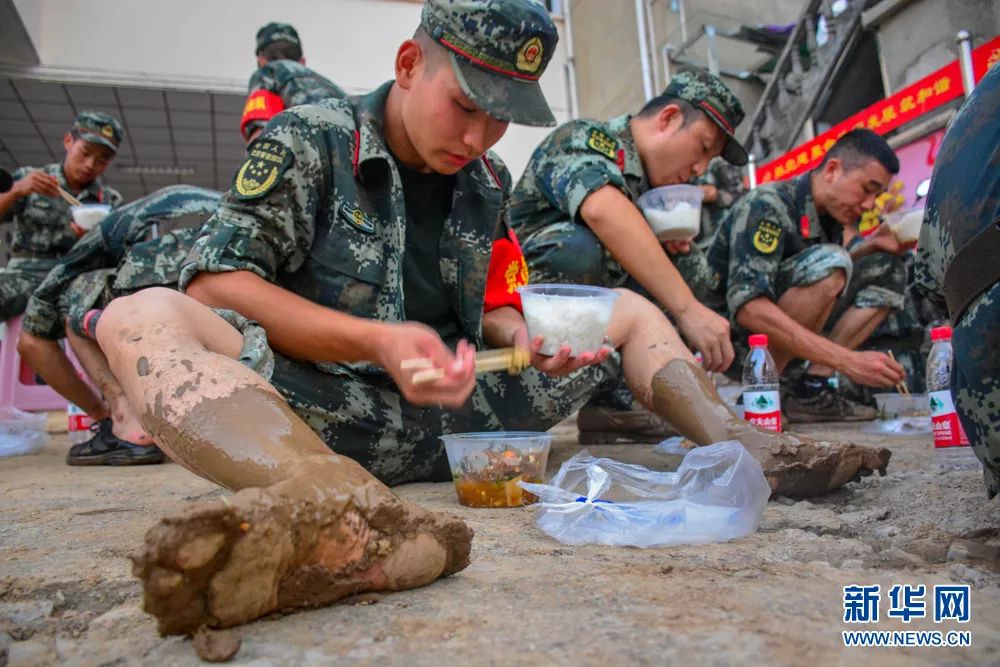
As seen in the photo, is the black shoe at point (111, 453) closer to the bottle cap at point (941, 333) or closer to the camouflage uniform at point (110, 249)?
the camouflage uniform at point (110, 249)

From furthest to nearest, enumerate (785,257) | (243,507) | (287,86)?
(287,86)
(785,257)
(243,507)

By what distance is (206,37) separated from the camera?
21.5 ft

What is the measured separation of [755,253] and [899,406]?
3.78 ft

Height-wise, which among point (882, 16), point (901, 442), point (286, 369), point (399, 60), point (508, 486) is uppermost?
point (882, 16)

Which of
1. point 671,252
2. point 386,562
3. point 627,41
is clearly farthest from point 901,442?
point 627,41

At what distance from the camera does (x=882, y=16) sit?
5980 mm

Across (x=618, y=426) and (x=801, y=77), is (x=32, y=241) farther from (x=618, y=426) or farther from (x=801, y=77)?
(x=801, y=77)

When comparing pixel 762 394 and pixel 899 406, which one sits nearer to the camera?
pixel 762 394

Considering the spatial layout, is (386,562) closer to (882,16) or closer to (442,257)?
(442,257)

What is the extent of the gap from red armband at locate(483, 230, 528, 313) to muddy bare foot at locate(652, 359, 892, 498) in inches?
18.9

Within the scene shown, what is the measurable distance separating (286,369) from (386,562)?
2.31 feet

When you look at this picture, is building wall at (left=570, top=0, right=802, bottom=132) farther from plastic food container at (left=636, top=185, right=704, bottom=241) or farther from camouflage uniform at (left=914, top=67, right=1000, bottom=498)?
camouflage uniform at (left=914, top=67, right=1000, bottom=498)

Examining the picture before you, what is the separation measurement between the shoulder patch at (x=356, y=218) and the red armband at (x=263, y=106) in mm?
2357

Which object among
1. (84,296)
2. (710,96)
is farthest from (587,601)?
(84,296)
